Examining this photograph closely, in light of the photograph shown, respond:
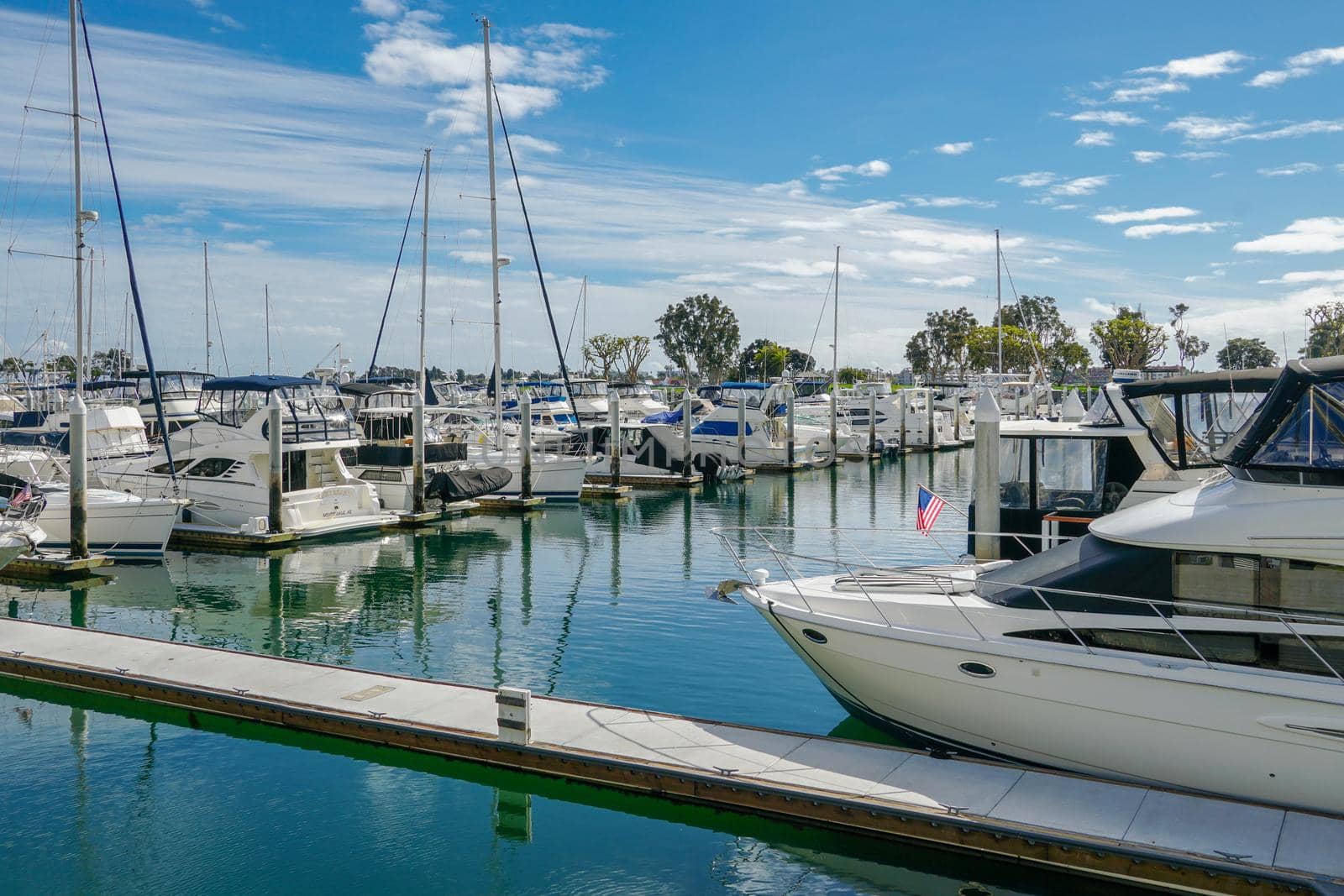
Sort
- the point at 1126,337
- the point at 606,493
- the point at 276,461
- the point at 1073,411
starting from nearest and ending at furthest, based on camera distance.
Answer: the point at 1073,411, the point at 276,461, the point at 606,493, the point at 1126,337

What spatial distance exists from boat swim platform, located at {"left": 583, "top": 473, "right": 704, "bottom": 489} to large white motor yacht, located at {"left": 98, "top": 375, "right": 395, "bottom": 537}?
11877 mm

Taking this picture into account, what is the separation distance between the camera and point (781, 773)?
9109 mm

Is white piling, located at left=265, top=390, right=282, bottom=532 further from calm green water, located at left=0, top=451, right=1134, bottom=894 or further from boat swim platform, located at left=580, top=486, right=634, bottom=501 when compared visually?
boat swim platform, located at left=580, top=486, right=634, bottom=501

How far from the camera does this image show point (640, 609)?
18312mm

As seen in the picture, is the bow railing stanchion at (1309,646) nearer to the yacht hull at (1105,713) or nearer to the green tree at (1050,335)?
the yacht hull at (1105,713)

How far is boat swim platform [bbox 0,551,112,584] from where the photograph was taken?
21016 millimetres

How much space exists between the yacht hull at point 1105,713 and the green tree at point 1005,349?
3134 inches

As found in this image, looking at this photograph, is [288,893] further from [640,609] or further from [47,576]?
[47,576]

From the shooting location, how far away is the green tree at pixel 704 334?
116 m

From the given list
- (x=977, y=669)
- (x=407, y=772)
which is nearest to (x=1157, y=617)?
(x=977, y=669)

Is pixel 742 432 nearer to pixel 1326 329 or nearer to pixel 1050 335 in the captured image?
pixel 1326 329

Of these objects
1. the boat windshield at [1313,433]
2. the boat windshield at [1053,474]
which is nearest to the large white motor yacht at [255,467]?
the boat windshield at [1053,474]

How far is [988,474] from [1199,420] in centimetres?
253

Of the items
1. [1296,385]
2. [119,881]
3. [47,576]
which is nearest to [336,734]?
[119,881]
